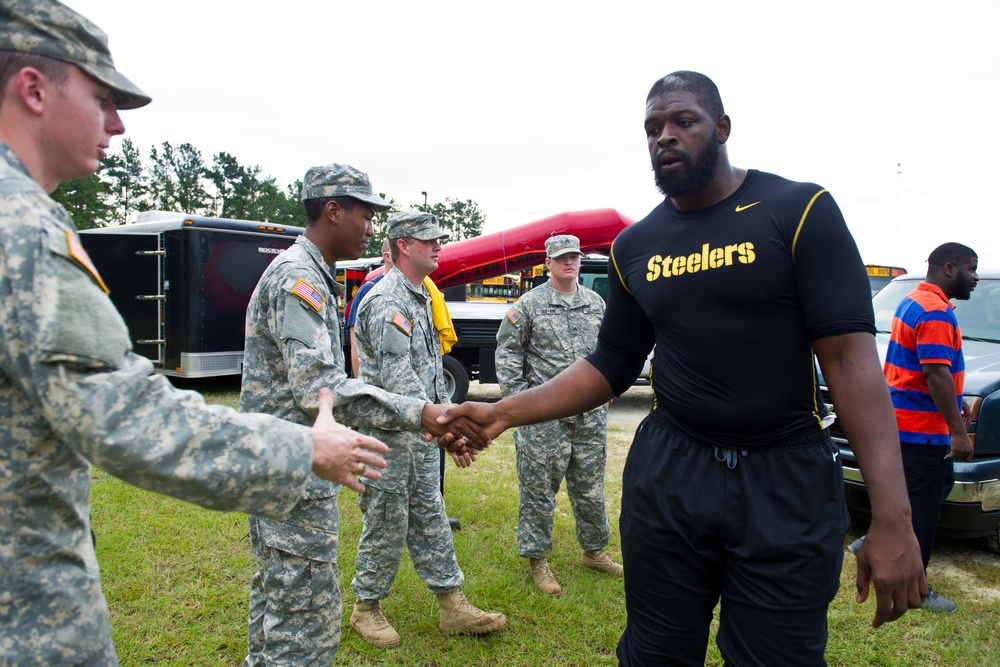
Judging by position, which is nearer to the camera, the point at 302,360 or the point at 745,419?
the point at 745,419

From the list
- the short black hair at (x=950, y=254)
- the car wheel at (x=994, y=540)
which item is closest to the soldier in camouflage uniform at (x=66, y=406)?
the short black hair at (x=950, y=254)

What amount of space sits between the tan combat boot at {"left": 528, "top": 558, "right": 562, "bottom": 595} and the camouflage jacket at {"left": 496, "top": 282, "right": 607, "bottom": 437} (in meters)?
1.04

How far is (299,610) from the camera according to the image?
239 centimetres

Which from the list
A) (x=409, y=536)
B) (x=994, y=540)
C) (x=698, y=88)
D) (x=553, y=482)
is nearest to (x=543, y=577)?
(x=553, y=482)

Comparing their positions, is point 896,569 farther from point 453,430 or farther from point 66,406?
point 66,406

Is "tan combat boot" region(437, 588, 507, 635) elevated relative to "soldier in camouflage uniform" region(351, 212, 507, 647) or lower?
lower

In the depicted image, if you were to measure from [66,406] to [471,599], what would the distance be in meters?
3.22

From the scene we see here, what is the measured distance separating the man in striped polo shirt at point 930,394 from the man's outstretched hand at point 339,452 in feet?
11.3

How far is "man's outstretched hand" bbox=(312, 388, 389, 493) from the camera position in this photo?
Answer: 5.08 ft

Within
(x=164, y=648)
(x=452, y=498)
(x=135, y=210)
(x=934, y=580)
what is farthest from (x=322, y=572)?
(x=135, y=210)

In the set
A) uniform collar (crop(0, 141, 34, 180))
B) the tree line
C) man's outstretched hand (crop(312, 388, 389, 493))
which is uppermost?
the tree line

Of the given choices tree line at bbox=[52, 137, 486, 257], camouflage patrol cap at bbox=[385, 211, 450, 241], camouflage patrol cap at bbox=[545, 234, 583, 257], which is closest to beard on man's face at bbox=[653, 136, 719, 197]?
camouflage patrol cap at bbox=[385, 211, 450, 241]

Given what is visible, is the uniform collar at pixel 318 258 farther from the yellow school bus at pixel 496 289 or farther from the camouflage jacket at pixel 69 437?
the yellow school bus at pixel 496 289

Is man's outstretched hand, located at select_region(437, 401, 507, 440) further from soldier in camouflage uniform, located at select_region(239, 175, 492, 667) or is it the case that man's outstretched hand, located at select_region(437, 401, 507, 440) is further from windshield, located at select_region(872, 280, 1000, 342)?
windshield, located at select_region(872, 280, 1000, 342)
